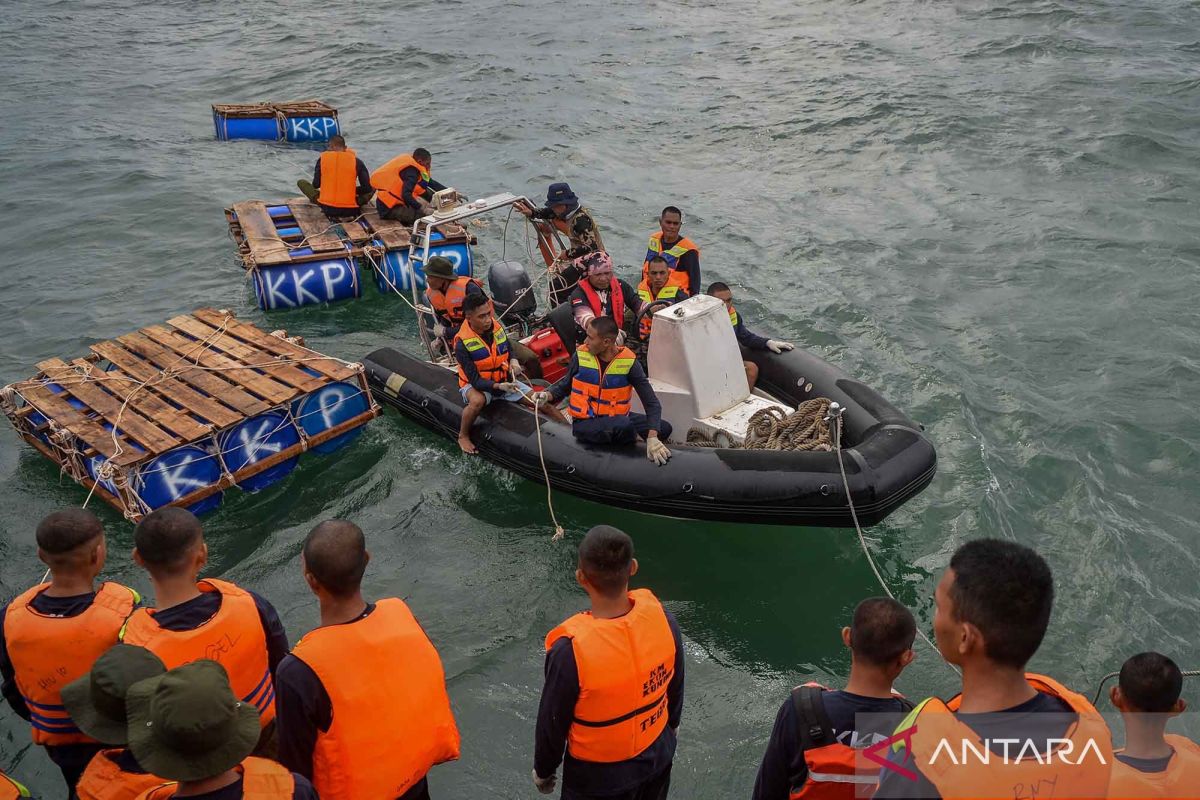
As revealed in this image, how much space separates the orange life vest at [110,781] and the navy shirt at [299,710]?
1.90ft

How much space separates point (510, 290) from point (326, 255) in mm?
2600

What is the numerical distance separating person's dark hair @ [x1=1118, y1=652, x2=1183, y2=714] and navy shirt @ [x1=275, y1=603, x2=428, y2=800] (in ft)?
7.78

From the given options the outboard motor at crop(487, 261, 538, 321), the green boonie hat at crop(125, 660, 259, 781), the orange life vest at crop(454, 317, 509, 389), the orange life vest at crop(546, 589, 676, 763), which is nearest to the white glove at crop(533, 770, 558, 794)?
the orange life vest at crop(546, 589, 676, 763)

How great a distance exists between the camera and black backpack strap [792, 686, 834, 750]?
2553 mm

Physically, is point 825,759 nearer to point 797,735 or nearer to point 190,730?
point 797,735

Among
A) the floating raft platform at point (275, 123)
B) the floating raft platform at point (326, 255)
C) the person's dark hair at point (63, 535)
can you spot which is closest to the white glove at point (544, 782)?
the person's dark hair at point (63, 535)

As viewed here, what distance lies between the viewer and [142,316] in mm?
9992

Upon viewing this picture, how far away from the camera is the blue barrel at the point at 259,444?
6168mm

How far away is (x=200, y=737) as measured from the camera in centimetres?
215

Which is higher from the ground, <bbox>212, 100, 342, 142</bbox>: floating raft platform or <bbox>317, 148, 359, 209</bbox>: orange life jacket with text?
<bbox>317, 148, 359, 209</bbox>: orange life jacket with text

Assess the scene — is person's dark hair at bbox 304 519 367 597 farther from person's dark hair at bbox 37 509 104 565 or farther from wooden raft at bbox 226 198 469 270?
Answer: wooden raft at bbox 226 198 469 270

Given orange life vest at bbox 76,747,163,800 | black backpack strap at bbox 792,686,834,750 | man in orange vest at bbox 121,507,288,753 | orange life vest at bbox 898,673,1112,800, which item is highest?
orange life vest at bbox 898,673,1112,800

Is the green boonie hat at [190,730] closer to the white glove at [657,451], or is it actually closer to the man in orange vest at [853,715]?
the man in orange vest at [853,715]

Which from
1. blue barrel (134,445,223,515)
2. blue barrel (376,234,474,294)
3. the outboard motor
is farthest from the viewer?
blue barrel (376,234,474,294)
